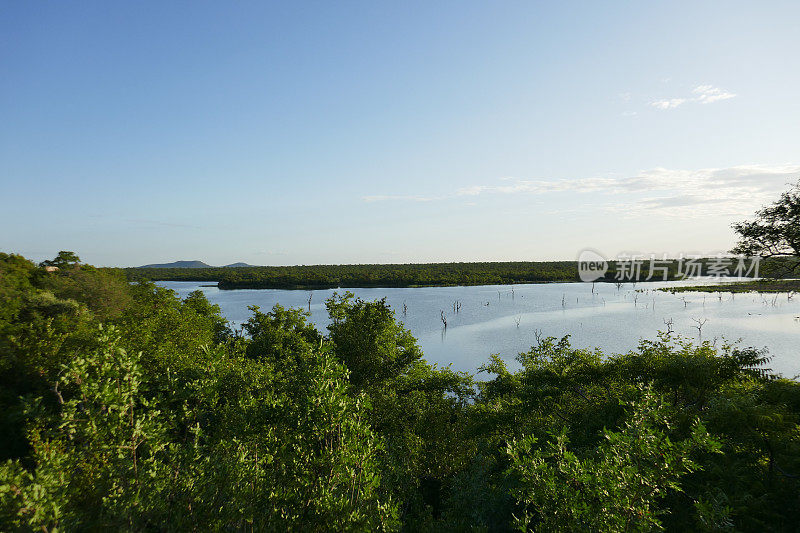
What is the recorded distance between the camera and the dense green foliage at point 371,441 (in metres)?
6.20

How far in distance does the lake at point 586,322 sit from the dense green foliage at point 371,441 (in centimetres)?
1986

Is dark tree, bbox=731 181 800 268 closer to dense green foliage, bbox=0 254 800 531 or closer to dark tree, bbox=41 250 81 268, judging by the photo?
dense green foliage, bbox=0 254 800 531

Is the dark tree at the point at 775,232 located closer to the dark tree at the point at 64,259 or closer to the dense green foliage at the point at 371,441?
the dense green foliage at the point at 371,441

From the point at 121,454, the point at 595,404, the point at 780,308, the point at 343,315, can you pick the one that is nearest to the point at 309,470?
the point at 121,454

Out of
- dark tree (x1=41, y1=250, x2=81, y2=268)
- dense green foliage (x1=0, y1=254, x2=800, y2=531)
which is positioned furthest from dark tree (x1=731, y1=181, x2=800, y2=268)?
dark tree (x1=41, y1=250, x2=81, y2=268)

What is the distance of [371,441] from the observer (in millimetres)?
8195

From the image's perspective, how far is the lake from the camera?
5788 cm

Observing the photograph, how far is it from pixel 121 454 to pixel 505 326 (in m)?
78.1

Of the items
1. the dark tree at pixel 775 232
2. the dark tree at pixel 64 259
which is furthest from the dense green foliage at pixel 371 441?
the dark tree at pixel 64 259

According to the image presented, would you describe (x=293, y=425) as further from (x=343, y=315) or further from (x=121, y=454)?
(x=343, y=315)

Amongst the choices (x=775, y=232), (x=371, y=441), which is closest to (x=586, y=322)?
(x=775, y=232)

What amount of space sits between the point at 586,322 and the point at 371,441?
281 feet

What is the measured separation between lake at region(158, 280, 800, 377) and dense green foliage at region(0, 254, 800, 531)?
1986 centimetres

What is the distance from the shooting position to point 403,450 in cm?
1775
